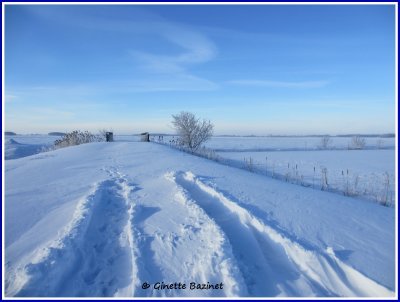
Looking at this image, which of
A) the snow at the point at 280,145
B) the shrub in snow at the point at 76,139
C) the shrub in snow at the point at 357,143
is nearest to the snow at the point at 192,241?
the shrub in snow at the point at 76,139

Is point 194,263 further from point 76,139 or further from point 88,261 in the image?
point 76,139

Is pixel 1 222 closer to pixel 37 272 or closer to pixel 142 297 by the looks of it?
pixel 37 272

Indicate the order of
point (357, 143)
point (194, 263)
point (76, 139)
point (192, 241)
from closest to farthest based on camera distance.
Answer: point (194, 263) < point (192, 241) < point (76, 139) < point (357, 143)

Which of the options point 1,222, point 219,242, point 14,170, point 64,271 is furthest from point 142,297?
point 14,170

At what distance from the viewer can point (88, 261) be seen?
3.81 meters

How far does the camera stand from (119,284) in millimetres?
3439

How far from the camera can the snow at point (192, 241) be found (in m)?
3.42

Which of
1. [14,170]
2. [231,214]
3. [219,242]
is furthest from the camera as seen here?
[14,170]

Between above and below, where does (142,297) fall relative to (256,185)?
below

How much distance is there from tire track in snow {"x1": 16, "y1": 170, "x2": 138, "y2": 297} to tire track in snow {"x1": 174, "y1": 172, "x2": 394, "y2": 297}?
1.48 m

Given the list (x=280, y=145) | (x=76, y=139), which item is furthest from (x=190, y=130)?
(x=280, y=145)

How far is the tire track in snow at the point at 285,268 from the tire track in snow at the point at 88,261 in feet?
4.85

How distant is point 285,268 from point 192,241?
1.31 m

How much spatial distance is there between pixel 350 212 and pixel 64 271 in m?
4.96
